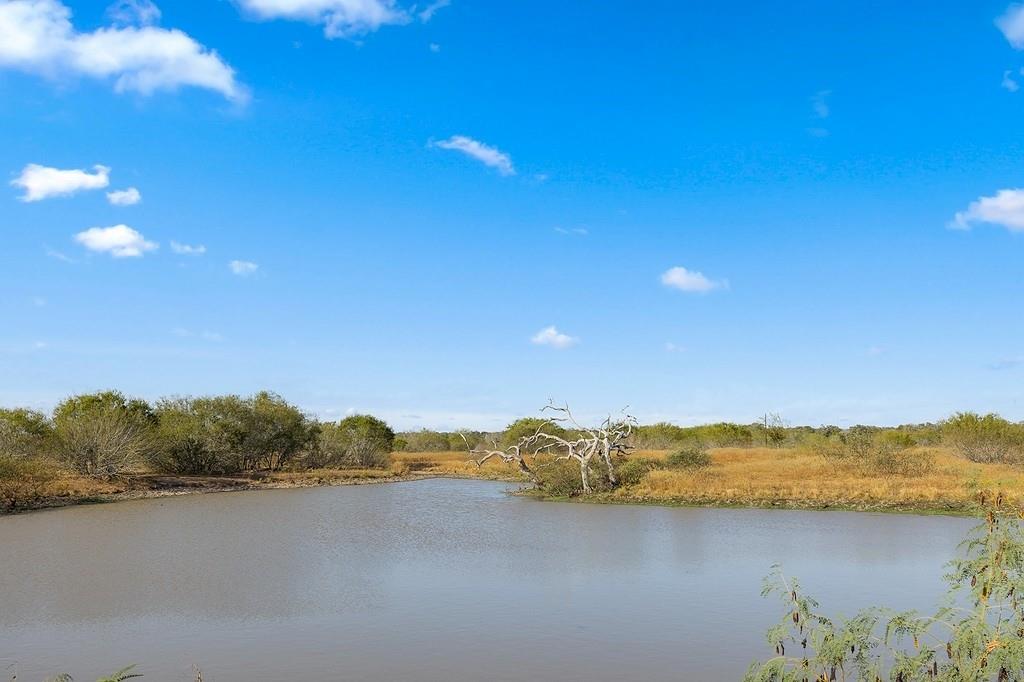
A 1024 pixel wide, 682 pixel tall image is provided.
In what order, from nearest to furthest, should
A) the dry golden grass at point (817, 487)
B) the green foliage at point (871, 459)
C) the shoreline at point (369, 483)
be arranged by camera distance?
the shoreline at point (369, 483)
the dry golden grass at point (817, 487)
the green foliage at point (871, 459)

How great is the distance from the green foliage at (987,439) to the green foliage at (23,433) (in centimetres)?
5390

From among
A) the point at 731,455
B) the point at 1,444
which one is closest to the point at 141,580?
the point at 1,444

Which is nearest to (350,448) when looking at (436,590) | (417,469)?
(417,469)

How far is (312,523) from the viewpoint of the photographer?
27453 millimetres

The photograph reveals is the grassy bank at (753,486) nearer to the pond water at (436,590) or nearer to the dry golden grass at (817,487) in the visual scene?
the dry golden grass at (817,487)

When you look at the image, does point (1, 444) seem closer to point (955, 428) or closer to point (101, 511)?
point (101, 511)

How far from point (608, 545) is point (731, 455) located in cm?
3904

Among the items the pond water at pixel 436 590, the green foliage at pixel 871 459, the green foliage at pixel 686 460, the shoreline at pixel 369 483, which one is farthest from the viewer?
the green foliage at pixel 686 460

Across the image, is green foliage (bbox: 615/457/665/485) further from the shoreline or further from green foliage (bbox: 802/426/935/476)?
green foliage (bbox: 802/426/935/476)

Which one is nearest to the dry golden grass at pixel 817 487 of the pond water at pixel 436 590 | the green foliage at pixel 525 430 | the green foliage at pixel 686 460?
the green foliage at pixel 686 460

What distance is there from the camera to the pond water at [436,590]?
10398 millimetres

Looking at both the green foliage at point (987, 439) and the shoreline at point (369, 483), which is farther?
the green foliage at point (987, 439)

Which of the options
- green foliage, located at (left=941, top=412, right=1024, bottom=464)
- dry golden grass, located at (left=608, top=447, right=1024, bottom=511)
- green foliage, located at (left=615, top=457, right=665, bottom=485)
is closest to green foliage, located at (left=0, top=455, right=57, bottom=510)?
dry golden grass, located at (left=608, top=447, right=1024, bottom=511)

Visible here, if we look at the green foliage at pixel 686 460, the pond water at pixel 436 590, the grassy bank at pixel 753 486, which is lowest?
the pond water at pixel 436 590
